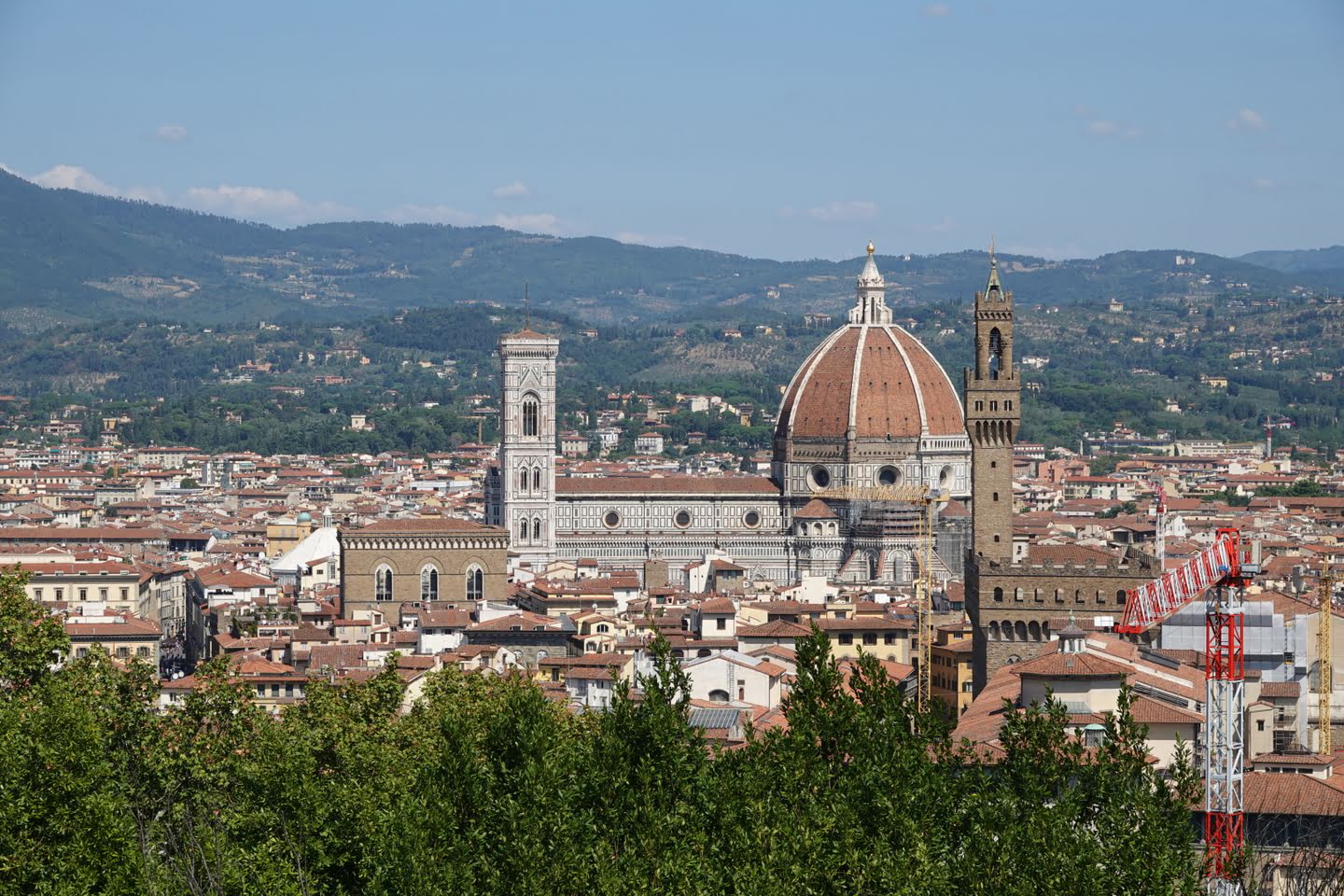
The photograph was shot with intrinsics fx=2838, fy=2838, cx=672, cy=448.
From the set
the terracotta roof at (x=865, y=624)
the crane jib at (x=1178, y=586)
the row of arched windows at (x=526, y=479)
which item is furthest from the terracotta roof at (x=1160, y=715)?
the row of arched windows at (x=526, y=479)

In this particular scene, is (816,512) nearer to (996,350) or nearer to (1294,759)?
(996,350)

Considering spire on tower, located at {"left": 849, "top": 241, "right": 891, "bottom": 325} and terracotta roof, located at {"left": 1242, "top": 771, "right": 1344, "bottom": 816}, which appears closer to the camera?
terracotta roof, located at {"left": 1242, "top": 771, "right": 1344, "bottom": 816}

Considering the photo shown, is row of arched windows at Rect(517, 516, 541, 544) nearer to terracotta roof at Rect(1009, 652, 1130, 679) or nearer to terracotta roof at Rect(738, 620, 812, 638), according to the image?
terracotta roof at Rect(738, 620, 812, 638)

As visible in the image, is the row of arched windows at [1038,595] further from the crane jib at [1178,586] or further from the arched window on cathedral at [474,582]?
the arched window on cathedral at [474,582]

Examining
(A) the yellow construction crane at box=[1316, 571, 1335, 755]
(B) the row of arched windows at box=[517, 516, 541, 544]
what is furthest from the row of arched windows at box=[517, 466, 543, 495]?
(A) the yellow construction crane at box=[1316, 571, 1335, 755]

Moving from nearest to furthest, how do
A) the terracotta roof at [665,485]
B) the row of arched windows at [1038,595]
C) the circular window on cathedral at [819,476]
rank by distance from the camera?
1. the row of arched windows at [1038,595]
2. the terracotta roof at [665,485]
3. the circular window on cathedral at [819,476]
